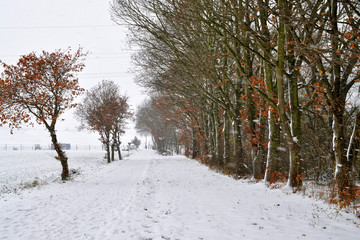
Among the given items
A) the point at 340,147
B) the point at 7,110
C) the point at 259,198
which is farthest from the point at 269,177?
the point at 7,110

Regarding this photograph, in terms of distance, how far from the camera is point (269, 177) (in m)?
9.79

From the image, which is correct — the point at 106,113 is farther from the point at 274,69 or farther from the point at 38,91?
the point at 274,69

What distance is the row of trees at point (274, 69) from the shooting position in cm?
657

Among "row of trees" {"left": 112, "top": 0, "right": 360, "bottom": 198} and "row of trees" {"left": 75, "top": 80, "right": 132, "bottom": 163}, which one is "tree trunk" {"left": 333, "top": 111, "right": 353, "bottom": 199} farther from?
"row of trees" {"left": 75, "top": 80, "right": 132, "bottom": 163}

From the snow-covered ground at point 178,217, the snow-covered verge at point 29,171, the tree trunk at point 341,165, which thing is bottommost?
the snow-covered verge at point 29,171

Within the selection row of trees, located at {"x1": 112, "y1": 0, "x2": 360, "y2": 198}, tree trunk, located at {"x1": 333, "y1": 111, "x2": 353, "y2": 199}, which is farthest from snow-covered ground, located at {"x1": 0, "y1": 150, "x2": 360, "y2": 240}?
row of trees, located at {"x1": 112, "y1": 0, "x2": 360, "y2": 198}

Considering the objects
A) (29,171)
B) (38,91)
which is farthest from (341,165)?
(29,171)

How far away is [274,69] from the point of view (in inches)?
388

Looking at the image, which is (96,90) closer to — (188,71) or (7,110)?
(7,110)

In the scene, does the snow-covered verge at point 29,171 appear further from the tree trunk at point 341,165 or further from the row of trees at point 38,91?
the tree trunk at point 341,165

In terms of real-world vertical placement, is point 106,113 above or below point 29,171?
above

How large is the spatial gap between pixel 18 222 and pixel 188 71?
10.6m

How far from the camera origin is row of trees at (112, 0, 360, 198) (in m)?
6.57

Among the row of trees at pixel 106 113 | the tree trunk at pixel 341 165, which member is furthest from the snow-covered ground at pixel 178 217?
the row of trees at pixel 106 113
